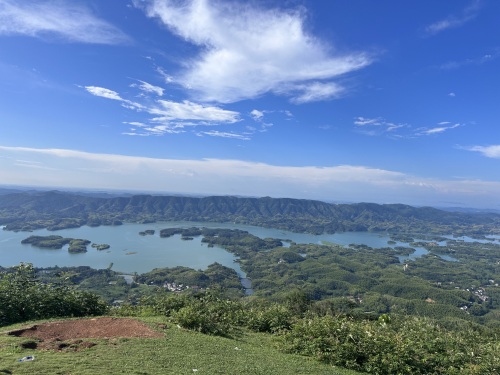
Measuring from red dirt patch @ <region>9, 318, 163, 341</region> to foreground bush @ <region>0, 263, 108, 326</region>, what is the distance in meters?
1.86

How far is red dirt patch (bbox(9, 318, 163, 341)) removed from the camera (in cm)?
871

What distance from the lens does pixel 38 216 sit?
14875 cm

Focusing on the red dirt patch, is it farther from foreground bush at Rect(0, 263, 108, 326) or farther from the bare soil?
foreground bush at Rect(0, 263, 108, 326)

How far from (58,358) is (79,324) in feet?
9.41

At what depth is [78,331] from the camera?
9219mm

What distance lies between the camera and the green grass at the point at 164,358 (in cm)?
670

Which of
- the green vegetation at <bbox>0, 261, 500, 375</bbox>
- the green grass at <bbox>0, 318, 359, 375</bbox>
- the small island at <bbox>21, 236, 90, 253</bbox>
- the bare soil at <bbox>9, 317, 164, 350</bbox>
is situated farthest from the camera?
the small island at <bbox>21, 236, 90, 253</bbox>

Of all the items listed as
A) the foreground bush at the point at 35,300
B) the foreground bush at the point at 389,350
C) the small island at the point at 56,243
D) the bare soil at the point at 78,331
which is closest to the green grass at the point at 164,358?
the bare soil at the point at 78,331

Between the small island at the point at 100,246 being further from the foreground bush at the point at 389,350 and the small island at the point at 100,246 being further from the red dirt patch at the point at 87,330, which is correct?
the foreground bush at the point at 389,350

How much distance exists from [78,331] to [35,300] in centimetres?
332

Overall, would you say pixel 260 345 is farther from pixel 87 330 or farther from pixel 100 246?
pixel 100 246

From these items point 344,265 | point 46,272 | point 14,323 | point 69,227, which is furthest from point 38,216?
point 14,323

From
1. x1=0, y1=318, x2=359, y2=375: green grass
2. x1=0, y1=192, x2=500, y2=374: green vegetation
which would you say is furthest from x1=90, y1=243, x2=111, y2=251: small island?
x1=0, y1=318, x2=359, y2=375: green grass

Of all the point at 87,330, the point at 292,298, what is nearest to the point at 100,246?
the point at 292,298
